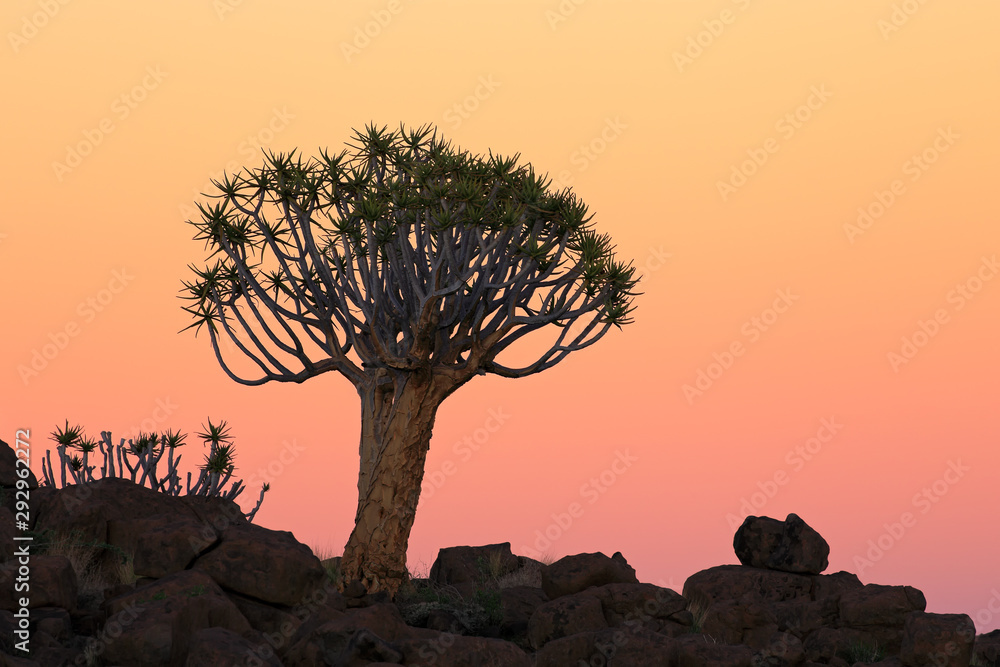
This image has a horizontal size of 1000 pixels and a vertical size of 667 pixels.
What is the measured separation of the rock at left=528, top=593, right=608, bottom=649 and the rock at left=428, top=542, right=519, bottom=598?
3186 millimetres

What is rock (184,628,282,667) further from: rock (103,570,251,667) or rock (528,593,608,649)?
rock (528,593,608,649)

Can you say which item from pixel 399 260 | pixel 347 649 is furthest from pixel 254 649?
pixel 399 260

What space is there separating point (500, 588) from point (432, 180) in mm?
7195

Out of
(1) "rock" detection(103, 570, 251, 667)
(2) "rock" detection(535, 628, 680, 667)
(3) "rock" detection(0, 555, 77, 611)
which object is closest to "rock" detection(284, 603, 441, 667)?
(1) "rock" detection(103, 570, 251, 667)

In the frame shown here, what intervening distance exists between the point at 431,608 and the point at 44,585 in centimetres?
577

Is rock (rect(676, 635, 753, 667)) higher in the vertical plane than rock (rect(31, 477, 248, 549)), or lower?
lower

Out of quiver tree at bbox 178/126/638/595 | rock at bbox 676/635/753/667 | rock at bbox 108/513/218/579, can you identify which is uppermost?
quiver tree at bbox 178/126/638/595

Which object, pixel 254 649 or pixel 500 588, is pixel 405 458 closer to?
pixel 500 588

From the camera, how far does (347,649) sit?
39.1 ft

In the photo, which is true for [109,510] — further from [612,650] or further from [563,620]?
[612,650]

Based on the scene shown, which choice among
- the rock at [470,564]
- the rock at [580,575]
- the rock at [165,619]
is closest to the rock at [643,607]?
the rock at [580,575]

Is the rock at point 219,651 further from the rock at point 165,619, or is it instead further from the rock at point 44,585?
the rock at point 44,585

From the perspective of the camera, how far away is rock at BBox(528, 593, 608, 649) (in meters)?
15.0

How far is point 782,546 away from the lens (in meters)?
18.1
